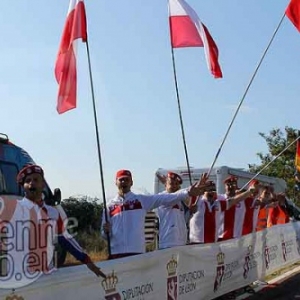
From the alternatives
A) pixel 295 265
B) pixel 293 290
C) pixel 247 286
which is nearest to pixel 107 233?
pixel 247 286

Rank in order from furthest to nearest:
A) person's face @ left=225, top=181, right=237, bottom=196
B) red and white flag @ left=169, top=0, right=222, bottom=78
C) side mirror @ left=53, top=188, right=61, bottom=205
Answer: side mirror @ left=53, top=188, right=61, bottom=205
red and white flag @ left=169, top=0, right=222, bottom=78
person's face @ left=225, top=181, right=237, bottom=196

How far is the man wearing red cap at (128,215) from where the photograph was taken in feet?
23.2

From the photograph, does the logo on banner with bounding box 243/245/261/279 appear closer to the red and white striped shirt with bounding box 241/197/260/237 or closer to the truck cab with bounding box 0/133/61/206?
the red and white striped shirt with bounding box 241/197/260/237

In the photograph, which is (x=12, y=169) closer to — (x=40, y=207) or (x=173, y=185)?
(x=173, y=185)

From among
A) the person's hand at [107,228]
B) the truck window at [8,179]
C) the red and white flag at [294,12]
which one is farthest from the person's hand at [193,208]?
the red and white flag at [294,12]

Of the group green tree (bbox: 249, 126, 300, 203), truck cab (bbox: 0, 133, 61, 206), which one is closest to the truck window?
truck cab (bbox: 0, 133, 61, 206)

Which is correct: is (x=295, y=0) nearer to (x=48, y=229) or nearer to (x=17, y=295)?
(x=48, y=229)

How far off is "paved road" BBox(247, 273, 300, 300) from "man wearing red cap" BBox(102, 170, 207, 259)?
3109 mm

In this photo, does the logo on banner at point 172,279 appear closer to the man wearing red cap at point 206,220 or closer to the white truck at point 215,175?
the man wearing red cap at point 206,220

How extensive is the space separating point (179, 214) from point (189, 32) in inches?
132

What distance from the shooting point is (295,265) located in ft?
44.3

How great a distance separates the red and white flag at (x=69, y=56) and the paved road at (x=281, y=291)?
4.17m

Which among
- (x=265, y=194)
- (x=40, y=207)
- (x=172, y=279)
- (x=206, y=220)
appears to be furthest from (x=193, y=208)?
(x=40, y=207)

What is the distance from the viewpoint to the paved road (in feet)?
31.2
